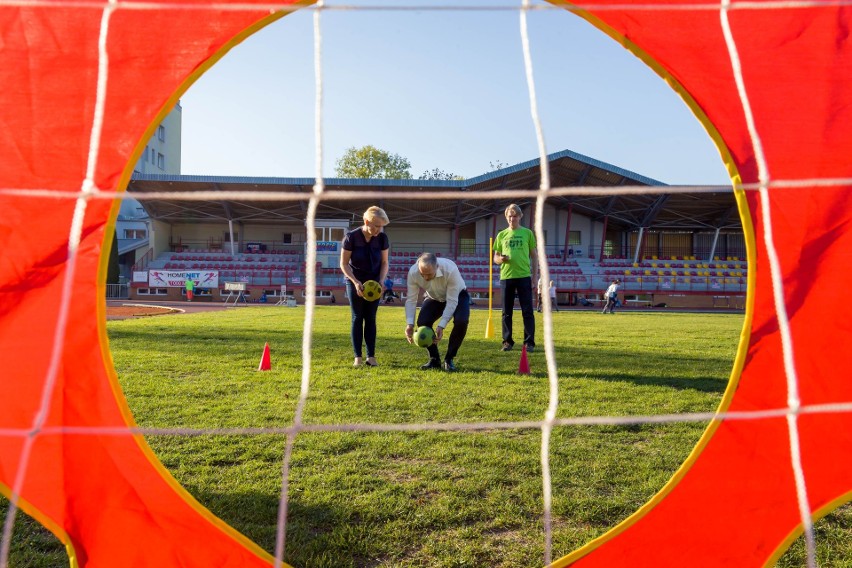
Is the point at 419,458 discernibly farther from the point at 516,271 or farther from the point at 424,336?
the point at 516,271

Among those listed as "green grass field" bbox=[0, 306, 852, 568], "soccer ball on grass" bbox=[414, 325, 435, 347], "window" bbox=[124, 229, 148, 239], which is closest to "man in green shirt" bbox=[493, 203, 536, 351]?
"green grass field" bbox=[0, 306, 852, 568]

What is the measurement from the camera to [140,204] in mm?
34250

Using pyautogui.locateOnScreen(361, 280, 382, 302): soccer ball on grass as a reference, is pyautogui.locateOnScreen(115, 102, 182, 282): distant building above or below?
above

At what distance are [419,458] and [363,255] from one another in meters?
2.63

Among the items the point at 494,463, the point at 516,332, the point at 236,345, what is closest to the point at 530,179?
the point at 516,332

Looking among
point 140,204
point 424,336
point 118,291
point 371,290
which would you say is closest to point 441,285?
point 424,336

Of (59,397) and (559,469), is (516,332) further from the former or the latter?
(59,397)

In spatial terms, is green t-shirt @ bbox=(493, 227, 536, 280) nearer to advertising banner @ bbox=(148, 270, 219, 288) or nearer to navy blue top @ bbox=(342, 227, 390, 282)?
navy blue top @ bbox=(342, 227, 390, 282)

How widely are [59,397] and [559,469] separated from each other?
187cm

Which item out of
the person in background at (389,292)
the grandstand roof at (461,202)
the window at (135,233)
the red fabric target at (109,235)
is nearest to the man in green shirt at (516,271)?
the red fabric target at (109,235)

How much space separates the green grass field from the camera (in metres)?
1.87

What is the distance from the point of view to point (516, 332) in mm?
9383

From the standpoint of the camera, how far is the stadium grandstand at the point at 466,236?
2669cm

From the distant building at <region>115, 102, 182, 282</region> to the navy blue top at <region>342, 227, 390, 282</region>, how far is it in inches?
1108
